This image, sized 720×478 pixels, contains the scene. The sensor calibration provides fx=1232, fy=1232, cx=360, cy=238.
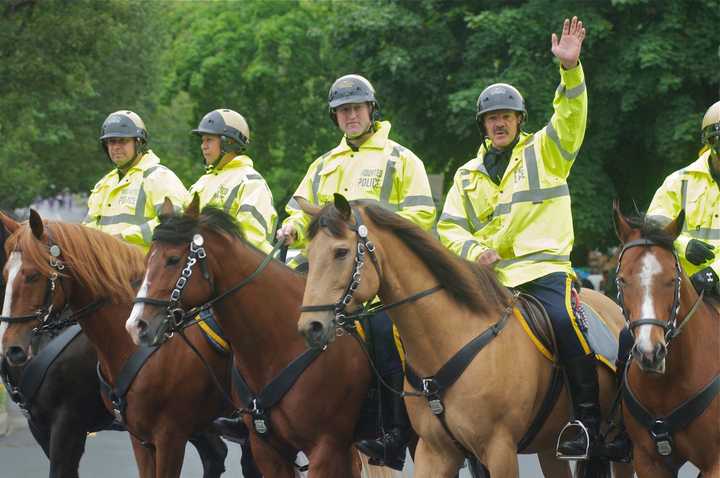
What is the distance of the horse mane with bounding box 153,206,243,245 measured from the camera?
751cm

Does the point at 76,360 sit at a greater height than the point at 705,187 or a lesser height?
lesser

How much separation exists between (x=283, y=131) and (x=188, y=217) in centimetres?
2892

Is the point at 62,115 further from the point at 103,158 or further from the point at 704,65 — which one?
the point at 704,65

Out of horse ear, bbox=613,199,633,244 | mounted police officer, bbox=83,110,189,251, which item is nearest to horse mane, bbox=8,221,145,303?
mounted police officer, bbox=83,110,189,251

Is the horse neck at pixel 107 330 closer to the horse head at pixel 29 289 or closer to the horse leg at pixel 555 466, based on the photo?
the horse head at pixel 29 289

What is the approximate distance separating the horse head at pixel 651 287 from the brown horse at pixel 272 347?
2.04 m

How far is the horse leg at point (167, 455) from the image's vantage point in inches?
327

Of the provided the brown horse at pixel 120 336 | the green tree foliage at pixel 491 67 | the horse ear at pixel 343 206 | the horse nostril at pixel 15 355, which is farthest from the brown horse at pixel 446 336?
the green tree foliage at pixel 491 67

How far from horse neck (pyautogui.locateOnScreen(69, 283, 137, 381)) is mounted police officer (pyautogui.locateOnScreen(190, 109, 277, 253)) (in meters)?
1.13

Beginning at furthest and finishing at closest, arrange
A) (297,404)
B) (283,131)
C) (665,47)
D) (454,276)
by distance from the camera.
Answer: (283,131), (665,47), (297,404), (454,276)

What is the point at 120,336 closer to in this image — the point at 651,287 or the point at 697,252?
the point at 651,287

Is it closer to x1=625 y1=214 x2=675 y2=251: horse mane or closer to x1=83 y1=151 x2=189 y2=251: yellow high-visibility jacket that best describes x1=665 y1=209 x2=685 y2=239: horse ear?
x1=625 y1=214 x2=675 y2=251: horse mane

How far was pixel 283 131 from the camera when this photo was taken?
3641 cm

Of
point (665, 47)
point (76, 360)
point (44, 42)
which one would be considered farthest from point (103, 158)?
point (76, 360)
